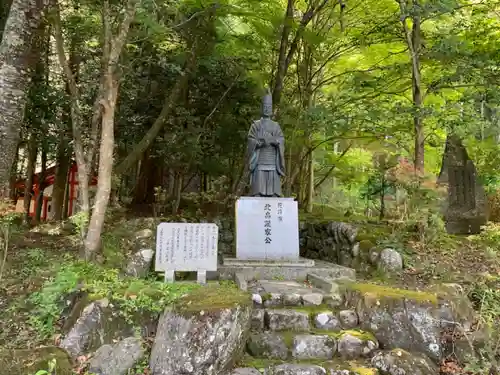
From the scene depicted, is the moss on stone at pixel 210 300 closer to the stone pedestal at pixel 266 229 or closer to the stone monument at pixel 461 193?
the stone pedestal at pixel 266 229

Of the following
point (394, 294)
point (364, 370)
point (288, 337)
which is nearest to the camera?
point (364, 370)

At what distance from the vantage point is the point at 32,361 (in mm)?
3676

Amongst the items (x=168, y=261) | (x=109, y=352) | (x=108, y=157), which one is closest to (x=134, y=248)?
(x=168, y=261)

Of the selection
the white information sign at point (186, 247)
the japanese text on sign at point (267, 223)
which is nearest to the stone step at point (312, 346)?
the white information sign at point (186, 247)

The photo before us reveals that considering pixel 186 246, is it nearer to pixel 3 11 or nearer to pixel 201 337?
pixel 201 337

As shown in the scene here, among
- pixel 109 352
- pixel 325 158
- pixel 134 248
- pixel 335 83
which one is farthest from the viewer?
pixel 325 158

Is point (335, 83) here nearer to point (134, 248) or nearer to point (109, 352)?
point (134, 248)

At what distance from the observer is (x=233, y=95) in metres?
10.1

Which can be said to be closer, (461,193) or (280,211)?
(280,211)

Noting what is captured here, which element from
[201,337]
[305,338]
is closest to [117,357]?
[201,337]

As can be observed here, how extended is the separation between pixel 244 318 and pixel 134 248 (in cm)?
290

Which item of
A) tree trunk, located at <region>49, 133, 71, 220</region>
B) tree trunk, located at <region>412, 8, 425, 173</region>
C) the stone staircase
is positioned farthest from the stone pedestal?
tree trunk, located at <region>49, 133, 71, 220</region>

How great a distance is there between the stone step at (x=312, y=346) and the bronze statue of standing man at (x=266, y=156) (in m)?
3.51

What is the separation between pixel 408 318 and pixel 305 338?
1148mm
